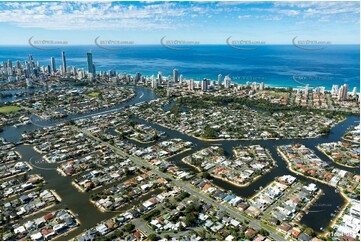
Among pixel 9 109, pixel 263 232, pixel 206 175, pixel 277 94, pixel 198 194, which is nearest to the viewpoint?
pixel 263 232

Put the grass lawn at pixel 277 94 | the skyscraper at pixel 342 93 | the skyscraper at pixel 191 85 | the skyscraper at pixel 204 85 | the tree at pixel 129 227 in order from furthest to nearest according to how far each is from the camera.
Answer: the skyscraper at pixel 191 85, the skyscraper at pixel 204 85, the grass lawn at pixel 277 94, the skyscraper at pixel 342 93, the tree at pixel 129 227

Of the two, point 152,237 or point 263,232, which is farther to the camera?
point 263,232

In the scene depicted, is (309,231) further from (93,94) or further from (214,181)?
(93,94)

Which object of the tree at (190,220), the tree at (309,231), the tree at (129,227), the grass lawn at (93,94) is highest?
the tree at (309,231)

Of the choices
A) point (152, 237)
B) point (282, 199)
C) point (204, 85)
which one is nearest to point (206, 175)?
point (282, 199)

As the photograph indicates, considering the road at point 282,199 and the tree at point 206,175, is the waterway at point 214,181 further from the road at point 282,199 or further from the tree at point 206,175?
the road at point 282,199

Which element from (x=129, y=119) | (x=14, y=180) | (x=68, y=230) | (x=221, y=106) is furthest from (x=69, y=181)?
(x=221, y=106)

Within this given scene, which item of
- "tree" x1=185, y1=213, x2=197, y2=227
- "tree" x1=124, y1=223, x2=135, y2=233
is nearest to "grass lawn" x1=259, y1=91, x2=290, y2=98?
"tree" x1=185, y1=213, x2=197, y2=227

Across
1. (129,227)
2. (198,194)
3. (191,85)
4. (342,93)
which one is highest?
(342,93)

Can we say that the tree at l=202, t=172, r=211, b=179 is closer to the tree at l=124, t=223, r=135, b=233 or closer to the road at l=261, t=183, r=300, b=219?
the road at l=261, t=183, r=300, b=219

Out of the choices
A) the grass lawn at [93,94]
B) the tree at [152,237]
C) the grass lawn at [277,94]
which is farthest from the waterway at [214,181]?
the grass lawn at [93,94]

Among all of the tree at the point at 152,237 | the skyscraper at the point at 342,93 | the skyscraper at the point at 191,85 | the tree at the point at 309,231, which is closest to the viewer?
the tree at the point at 152,237
